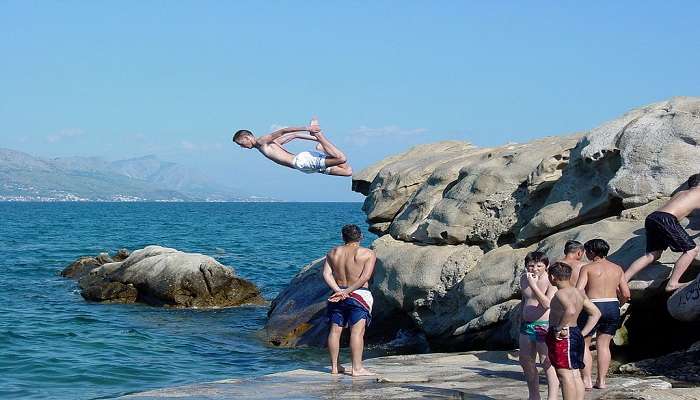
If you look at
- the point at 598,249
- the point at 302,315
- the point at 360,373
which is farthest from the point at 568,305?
the point at 302,315

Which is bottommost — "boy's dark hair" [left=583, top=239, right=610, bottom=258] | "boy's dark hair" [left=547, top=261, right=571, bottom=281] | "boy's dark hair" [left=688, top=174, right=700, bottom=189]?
"boy's dark hair" [left=547, top=261, right=571, bottom=281]

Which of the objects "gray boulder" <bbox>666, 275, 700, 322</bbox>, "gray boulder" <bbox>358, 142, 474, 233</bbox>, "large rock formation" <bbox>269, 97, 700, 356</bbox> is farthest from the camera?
"gray boulder" <bbox>358, 142, 474, 233</bbox>

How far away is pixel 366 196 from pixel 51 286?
1448 cm

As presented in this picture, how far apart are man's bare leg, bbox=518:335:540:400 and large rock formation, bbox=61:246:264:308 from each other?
54.8 ft

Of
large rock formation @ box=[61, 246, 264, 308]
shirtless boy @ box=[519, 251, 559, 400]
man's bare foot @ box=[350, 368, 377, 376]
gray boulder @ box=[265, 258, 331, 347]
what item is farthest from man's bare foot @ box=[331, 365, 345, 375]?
large rock formation @ box=[61, 246, 264, 308]

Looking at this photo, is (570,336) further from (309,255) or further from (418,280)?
(309,255)

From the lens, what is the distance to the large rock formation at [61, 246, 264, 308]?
25.4 m

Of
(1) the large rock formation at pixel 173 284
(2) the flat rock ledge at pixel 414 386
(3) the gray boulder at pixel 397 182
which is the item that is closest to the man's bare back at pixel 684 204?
(2) the flat rock ledge at pixel 414 386

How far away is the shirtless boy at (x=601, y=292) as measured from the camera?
10.5 metres

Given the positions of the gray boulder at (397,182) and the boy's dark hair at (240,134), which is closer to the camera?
the boy's dark hair at (240,134)

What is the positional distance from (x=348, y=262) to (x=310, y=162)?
1.46m

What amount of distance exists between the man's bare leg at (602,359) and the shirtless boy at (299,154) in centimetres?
397

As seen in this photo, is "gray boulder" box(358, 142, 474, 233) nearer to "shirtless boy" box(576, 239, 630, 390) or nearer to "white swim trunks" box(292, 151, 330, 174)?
"white swim trunks" box(292, 151, 330, 174)

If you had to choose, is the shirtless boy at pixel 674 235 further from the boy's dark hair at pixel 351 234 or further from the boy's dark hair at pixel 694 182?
the boy's dark hair at pixel 351 234
